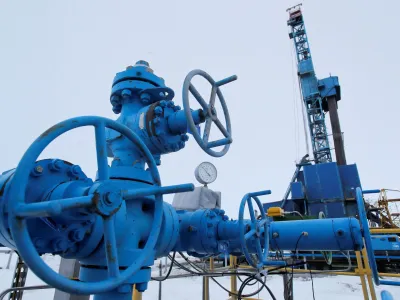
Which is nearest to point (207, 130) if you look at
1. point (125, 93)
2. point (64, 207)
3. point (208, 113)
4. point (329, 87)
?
point (208, 113)

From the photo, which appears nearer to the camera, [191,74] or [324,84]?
[191,74]

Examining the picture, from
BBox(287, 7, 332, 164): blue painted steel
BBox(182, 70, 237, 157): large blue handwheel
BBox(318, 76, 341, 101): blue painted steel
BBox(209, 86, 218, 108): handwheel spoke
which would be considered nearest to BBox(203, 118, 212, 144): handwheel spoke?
BBox(182, 70, 237, 157): large blue handwheel

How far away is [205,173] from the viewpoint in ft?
8.47

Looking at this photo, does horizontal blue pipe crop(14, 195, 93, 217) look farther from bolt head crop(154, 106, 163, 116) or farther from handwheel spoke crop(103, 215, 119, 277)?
bolt head crop(154, 106, 163, 116)

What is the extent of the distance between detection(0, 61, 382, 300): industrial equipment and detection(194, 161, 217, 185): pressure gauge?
84 cm

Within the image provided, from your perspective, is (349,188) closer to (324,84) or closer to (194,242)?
(324,84)

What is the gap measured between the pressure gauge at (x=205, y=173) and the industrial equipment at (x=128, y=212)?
0.84 metres

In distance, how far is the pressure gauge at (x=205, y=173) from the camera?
2.53m

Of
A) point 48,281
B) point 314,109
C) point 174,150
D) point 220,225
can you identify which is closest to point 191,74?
point 174,150

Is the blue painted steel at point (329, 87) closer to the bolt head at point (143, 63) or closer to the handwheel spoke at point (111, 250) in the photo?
the bolt head at point (143, 63)

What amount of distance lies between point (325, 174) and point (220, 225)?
7.40 m

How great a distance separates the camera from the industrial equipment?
75 centimetres

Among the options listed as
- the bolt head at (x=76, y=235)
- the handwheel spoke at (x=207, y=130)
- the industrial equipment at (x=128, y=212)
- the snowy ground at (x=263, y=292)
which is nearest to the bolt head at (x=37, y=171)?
the industrial equipment at (x=128, y=212)

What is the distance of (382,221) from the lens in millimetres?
7895
